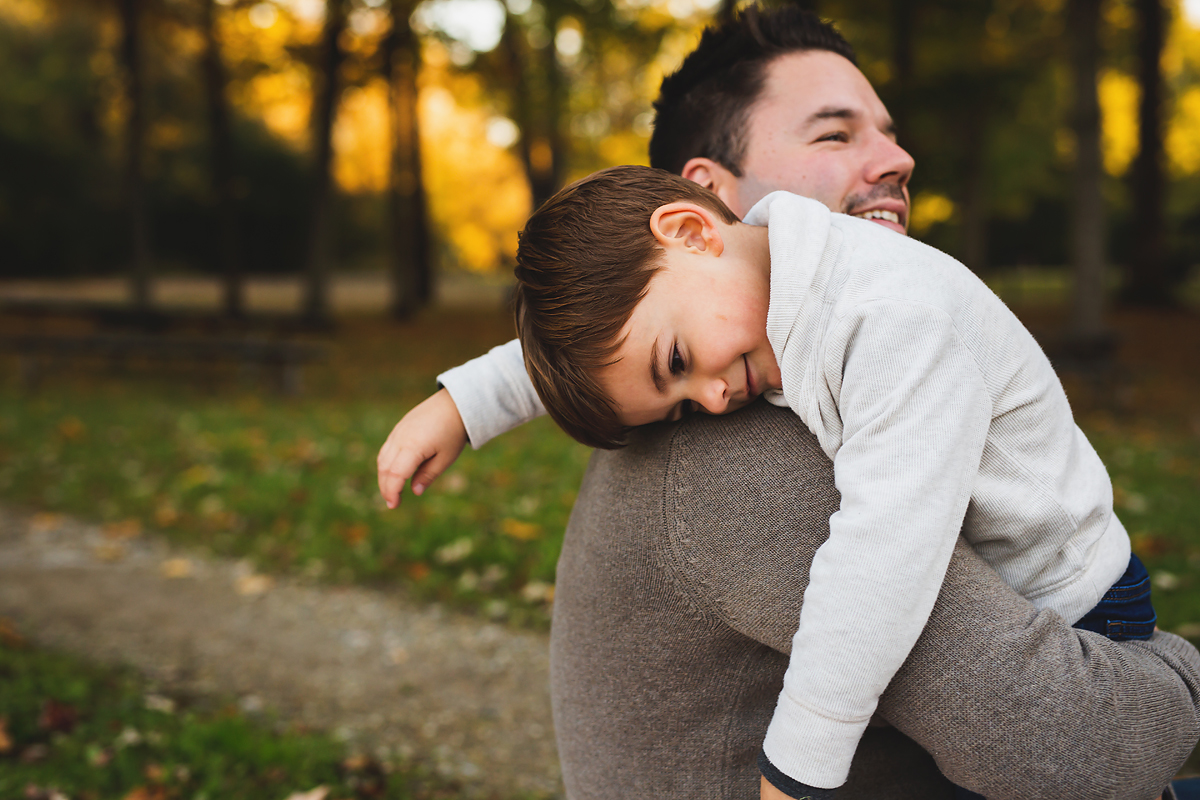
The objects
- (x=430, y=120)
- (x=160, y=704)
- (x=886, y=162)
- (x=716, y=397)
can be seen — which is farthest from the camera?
(x=430, y=120)

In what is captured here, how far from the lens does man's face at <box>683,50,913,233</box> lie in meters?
1.59

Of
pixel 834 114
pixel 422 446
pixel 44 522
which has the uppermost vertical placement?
pixel 834 114

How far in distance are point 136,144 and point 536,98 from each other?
6529 mm

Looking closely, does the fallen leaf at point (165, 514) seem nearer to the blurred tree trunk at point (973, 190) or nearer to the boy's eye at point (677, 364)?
the boy's eye at point (677, 364)

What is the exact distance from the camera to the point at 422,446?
5.43 ft

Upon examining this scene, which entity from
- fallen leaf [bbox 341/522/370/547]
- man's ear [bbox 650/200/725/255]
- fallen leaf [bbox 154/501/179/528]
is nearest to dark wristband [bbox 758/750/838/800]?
man's ear [bbox 650/200/725/255]

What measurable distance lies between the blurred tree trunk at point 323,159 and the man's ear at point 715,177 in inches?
547

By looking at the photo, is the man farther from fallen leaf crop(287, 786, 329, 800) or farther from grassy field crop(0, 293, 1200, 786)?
grassy field crop(0, 293, 1200, 786)

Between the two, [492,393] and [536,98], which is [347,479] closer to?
[492,393]

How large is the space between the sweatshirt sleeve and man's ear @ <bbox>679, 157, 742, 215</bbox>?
0.48 m

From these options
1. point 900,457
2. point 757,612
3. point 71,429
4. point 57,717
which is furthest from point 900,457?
point 71,429

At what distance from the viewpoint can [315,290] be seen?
1542cm

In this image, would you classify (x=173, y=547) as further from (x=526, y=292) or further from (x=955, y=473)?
(x=955, y=473)

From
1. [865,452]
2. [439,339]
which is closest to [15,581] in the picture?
[865,452]
